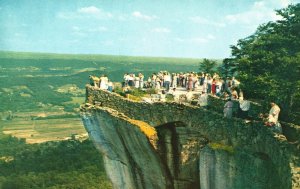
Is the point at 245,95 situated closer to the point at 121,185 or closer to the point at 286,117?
the point at 286,117

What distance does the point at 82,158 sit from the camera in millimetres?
90375

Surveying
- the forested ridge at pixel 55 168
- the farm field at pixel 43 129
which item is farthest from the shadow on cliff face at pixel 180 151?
the farm field at pixel 43 129

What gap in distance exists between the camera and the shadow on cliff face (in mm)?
23953

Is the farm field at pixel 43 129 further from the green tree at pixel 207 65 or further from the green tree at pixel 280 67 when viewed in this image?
the green tree at pixel 280 67

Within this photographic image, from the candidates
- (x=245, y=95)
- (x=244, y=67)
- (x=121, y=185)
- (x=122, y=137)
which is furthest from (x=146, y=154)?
(x=244, y=67)

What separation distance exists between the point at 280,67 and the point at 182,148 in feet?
26.7

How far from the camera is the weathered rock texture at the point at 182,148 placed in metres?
17.3

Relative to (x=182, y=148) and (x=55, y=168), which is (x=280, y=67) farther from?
(x=55, y=168)

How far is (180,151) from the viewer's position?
2481 centimetres

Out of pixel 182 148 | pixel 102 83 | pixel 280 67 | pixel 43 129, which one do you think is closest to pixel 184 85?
pixel 102 83

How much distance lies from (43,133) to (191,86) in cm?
11913

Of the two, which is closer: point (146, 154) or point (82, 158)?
point (146, 154)

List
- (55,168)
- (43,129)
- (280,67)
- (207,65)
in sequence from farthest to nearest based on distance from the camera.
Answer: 1. (43,129)
2. (55,168)
3. (207,65)
4. (280,67)

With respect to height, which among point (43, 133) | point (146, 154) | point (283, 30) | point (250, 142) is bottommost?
point (43, 133)
